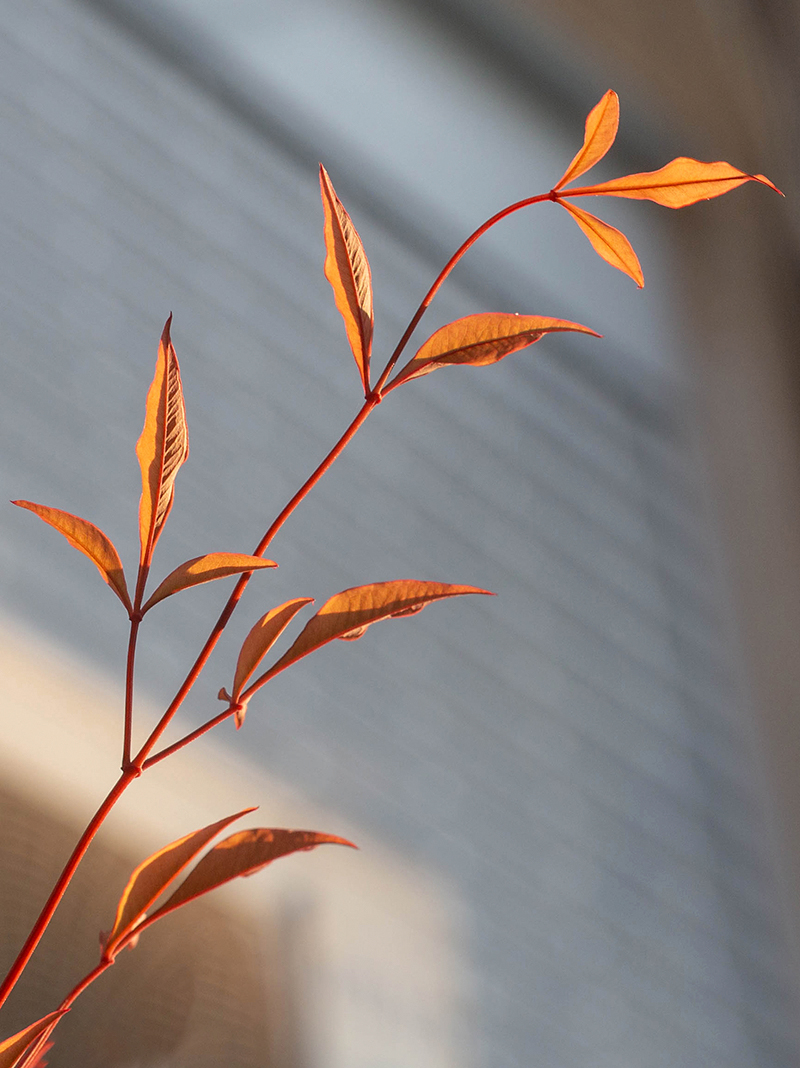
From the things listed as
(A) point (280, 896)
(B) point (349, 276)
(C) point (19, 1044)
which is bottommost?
(A) point (280, 896)

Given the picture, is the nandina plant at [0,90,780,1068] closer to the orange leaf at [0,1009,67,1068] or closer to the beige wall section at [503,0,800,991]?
the orange leaf at [0,1009,67,1068]

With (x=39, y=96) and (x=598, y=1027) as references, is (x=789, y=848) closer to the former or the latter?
(x=598, y=1027)

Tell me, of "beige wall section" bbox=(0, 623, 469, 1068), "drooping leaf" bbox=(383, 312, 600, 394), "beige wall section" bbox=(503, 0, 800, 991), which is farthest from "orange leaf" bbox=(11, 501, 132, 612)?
"beige wall section" bbox=(503, 0, 800, 991)

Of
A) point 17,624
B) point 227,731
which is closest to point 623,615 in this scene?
point 227,731

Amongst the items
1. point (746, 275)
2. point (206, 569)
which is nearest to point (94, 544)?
point (206, 569)

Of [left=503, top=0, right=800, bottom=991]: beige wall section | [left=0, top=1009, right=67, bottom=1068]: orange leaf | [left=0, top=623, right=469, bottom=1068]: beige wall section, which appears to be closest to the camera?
[left=0, top=1009, right=67, bottom=1068]: orange leaf

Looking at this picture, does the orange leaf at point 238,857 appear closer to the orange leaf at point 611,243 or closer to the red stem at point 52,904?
the red stem at point 52,904

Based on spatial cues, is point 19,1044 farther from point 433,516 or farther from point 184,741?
point 433,516
